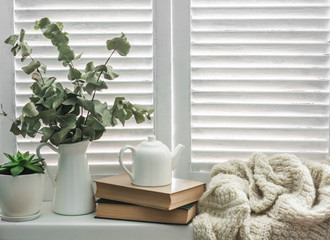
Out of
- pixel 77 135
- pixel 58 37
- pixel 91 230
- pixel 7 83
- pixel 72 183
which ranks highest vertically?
pixel 58 37

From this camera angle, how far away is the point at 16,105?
1342 mm

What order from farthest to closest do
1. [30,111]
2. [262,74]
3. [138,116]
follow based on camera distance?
[262,74], [138,116], [30,111]

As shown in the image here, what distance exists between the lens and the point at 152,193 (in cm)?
110

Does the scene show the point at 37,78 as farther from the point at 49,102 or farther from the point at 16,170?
the point at 16,170

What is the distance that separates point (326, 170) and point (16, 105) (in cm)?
91

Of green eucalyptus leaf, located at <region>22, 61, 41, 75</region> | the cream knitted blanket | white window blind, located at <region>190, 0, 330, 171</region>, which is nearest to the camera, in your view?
the cream knitted blanket

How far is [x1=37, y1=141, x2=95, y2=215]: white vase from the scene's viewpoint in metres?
1.17

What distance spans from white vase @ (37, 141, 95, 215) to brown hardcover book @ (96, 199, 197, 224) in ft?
0.18

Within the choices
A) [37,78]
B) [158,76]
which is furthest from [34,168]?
[158,76]

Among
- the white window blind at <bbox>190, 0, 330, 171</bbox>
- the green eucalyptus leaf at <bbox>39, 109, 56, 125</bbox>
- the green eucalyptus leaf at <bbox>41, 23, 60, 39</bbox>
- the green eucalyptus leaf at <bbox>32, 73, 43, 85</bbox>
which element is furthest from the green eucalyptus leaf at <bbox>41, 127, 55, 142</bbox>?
the white window blind at <bbox>190, 0, 330, 171</bbox>

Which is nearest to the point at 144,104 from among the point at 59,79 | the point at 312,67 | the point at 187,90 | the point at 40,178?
the point at 187,90

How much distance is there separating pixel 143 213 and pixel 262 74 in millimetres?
551

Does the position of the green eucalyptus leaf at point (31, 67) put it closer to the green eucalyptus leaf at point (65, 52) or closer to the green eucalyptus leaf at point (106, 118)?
the green eucalyptus leaf at point (65, 52)

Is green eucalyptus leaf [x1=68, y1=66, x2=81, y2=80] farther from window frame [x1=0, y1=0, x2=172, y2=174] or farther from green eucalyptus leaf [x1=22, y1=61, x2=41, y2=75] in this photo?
window frame [x1=0, y1=0, x2=172, y2=174]
